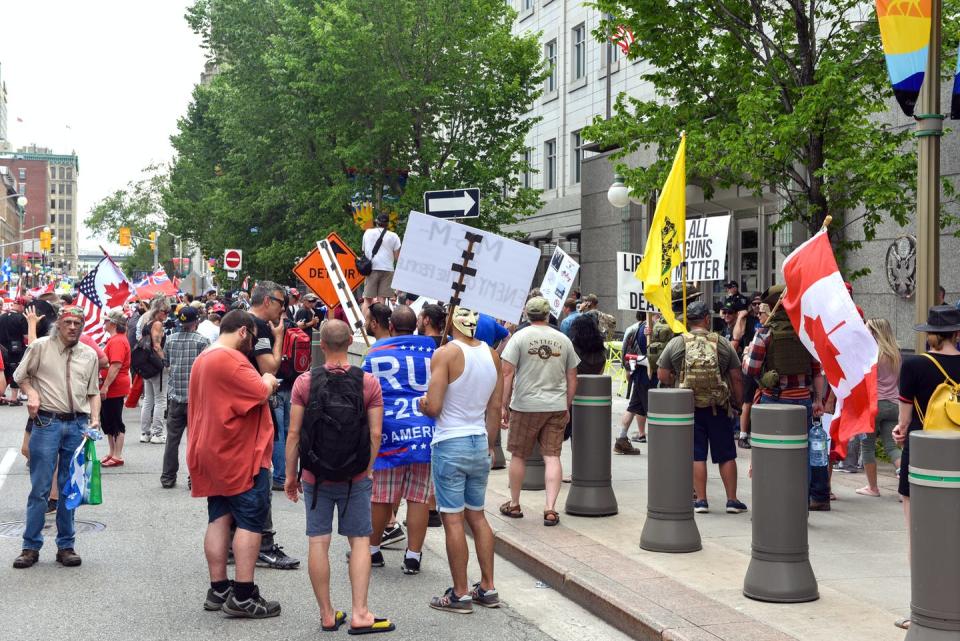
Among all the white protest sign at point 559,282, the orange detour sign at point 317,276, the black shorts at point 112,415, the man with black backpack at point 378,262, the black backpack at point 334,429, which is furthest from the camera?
the man with black backpack at point 378,262

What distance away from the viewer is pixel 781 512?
22.9ft

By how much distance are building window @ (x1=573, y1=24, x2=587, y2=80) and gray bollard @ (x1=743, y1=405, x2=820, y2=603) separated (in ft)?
101

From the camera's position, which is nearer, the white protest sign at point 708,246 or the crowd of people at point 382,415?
the crowd of people at point 382,415

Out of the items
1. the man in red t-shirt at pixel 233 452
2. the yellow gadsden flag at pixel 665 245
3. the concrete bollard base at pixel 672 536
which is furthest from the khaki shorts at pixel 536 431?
the man in red t-shirt at pixel 233 452

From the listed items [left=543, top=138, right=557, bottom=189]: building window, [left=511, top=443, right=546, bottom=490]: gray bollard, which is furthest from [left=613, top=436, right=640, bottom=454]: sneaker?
[left=543, top=138, right=557, bottom=189]: building window

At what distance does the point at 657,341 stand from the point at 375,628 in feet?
23.2

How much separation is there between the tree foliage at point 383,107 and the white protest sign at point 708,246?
12863 mm

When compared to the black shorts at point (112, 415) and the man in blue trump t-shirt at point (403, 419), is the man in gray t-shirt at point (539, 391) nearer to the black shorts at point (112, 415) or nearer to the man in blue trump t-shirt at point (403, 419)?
the man in blue trump t-shirt at point (403, 419)

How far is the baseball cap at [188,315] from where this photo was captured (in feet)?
37.1

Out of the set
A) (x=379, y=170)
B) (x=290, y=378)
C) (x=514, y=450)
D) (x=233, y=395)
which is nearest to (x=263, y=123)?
(x=379, y=170)

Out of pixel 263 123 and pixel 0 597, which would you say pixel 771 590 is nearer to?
pixel 0 597

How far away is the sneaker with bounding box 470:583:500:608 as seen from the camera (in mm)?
7254

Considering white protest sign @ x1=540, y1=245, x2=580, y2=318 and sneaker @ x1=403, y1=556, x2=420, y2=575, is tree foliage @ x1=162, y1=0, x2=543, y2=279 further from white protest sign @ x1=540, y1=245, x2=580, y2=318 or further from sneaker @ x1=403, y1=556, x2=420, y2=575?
sneaker @ x1=403, y1=556, x2=420, y2=575

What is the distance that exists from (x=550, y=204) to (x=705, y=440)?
29.4 metres
